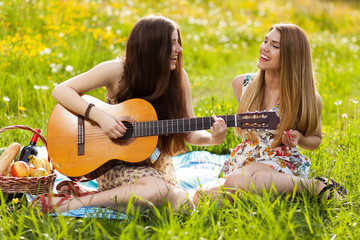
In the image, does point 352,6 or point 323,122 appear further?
point 352,6

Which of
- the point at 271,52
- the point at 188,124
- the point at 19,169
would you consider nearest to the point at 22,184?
the point at 19,169

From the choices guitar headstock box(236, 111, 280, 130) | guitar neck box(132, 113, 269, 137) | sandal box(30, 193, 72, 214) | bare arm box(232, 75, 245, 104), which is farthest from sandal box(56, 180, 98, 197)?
bare arm box(232, 75, 245, 104)

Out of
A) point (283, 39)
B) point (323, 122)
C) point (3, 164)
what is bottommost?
point (323, 122)

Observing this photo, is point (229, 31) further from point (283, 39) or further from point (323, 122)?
point (283, 39)

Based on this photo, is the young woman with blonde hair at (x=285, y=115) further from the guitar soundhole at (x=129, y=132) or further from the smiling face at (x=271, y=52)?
the guitar soundhole at (x=129, y=132)

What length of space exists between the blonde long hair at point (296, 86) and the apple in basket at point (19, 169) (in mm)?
1633

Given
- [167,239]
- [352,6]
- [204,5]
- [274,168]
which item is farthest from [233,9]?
[167,239]

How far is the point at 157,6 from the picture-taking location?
10.2m

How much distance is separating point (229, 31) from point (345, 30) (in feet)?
12.6

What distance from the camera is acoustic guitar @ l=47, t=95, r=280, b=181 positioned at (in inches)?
123

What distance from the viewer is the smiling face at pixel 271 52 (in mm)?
3252

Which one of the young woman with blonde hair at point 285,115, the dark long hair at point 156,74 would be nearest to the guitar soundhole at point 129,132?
the dark long hair at point 156,74

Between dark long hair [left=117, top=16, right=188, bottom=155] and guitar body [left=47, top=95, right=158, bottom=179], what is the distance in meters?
0.13

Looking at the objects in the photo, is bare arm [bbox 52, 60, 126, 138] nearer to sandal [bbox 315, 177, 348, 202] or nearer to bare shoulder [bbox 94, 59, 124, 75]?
bare shoulder [bbox 94, 59, 124, 75]
